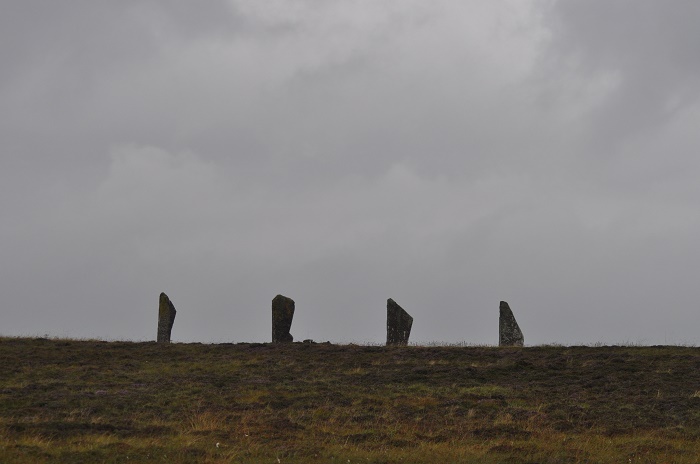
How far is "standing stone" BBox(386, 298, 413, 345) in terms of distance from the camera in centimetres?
4138

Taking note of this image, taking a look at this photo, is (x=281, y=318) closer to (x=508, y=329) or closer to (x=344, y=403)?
(x=508, y=329)

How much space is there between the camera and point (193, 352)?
3578 centimetres

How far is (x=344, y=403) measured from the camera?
2545cm

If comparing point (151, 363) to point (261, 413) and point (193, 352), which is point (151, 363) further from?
point (261, 413)

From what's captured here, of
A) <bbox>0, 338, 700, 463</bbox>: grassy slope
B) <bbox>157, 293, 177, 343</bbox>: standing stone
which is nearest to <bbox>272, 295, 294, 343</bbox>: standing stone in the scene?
<bbox>0, 338, 700, 463</bbox>: grassy slope

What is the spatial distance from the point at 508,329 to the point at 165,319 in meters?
17.5

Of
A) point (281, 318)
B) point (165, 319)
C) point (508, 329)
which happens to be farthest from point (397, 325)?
point (165, 319)

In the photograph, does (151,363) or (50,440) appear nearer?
(50,440)

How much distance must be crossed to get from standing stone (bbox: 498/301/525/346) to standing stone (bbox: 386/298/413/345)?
4659 mm

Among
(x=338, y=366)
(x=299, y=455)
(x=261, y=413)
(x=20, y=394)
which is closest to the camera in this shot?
(x=299, y=455)

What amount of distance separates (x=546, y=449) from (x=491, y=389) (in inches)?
319

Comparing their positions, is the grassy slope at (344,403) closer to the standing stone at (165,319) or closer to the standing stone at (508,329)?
the standing stone at (508,329)

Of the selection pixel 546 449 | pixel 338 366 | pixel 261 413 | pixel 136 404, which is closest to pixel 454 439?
pixel 546 449

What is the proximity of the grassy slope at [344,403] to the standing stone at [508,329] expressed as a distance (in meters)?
4.11
